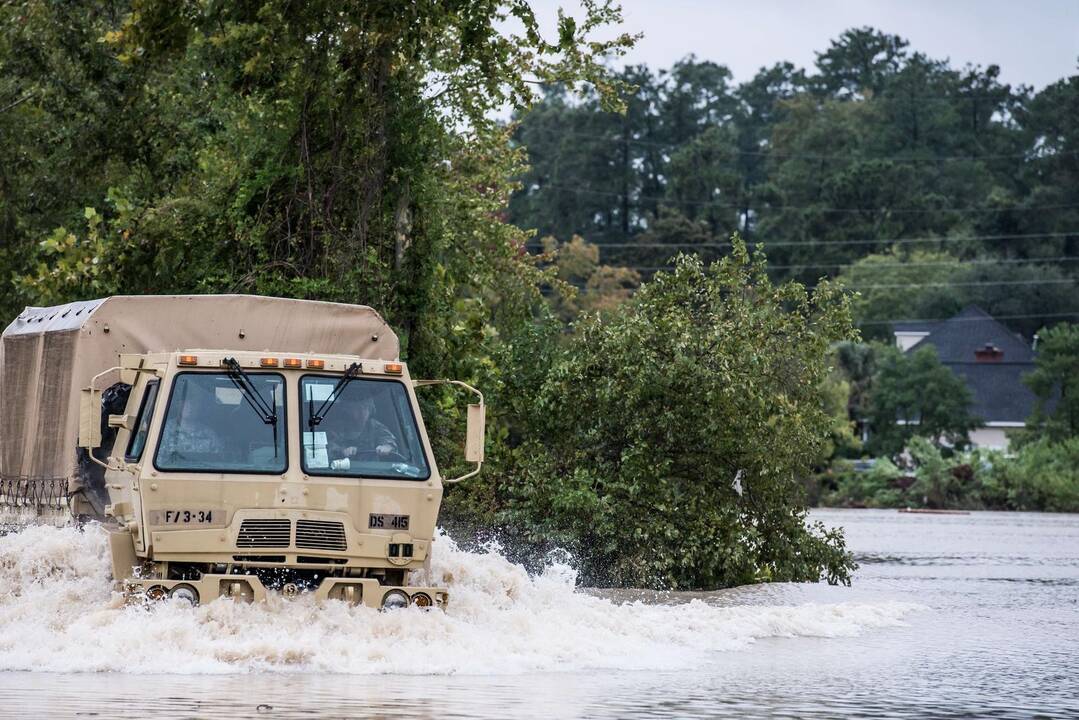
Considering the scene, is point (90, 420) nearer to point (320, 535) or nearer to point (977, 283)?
point (320, 535)

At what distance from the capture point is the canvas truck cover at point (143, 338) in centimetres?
1662

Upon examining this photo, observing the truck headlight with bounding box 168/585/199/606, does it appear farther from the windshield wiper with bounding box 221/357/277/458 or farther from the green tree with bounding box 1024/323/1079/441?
the green tree with bounding box 1024/323/1079/441

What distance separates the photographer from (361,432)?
14938 millimetres

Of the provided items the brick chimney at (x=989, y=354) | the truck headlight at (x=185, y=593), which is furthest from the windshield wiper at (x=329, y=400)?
the brick chimney at (x=989, y=354)

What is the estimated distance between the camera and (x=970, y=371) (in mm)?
99750

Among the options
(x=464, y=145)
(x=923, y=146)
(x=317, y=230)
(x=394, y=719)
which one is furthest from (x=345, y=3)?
(x=923, y=146)

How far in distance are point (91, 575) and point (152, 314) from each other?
8.78ft

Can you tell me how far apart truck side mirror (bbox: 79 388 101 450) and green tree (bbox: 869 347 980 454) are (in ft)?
227

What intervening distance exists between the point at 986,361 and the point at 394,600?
9038 cm

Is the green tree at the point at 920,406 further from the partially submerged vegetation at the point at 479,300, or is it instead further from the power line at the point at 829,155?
the partially submerged vegetation at the point at 479,300

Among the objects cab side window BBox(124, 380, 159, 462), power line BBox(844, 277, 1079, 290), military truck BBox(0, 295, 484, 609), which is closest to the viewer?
military truck BBox(0, 295, 484, 609)

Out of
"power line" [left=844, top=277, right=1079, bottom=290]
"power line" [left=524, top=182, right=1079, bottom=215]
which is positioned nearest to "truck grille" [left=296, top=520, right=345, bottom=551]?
Answer: "power line" [left=844, top=277, right=1079, bottom=290]

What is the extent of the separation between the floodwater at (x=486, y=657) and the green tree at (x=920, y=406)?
207 feet

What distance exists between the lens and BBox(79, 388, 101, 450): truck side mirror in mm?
14562
